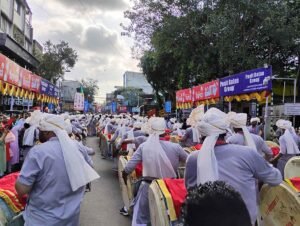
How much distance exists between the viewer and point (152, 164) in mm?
5508

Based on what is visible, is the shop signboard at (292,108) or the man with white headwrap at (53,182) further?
the shop signboard at (292,108)

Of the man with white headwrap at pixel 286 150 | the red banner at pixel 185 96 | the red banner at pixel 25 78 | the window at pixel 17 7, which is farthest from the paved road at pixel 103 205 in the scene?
the window at pixel 17 7

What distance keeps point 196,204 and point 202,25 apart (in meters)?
25.9

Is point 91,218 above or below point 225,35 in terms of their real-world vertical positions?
below

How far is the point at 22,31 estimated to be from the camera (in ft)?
140

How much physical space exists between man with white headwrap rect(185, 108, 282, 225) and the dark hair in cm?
189

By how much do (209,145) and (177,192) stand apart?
0.81 m

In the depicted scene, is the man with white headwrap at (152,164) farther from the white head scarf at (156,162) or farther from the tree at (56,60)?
the tree at (56,60)

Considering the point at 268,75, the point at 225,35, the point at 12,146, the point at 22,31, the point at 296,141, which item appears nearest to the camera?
the point at 296,141

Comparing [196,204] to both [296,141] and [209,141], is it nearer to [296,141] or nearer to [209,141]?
[209,141]

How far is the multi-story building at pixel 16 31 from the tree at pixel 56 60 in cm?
296

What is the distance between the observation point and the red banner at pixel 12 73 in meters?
12.8

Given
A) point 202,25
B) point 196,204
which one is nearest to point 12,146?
point 196,204

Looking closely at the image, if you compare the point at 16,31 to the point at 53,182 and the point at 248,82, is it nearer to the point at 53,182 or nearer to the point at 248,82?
the point at 248,82
